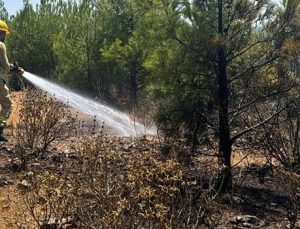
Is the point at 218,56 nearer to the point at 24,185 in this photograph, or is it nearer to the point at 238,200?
the point at 238,200

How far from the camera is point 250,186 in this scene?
7.46 metres

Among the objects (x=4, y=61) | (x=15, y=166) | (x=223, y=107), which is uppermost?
(x=4, y=61)

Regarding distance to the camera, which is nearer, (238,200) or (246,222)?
(246,222)

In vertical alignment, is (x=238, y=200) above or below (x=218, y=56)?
below

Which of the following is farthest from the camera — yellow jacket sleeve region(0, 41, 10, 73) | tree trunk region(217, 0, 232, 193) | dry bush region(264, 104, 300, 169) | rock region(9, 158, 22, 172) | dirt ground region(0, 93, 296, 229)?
yellow jacket sleeve region(0, 41, 10, 73)

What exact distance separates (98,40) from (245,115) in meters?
19.2

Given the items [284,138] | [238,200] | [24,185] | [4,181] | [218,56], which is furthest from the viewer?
[284,138]

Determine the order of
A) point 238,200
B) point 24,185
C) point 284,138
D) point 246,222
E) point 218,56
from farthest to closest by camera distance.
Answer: point 284,138, point 218,56, point 238,200, point 24,185, point 246,222

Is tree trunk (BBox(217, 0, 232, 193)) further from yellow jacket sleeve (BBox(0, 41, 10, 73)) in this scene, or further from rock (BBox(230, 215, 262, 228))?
yellow jacket sleeve (BBox(0, 41, 10, 73))

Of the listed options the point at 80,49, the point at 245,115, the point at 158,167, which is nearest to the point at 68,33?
the point at 80,49

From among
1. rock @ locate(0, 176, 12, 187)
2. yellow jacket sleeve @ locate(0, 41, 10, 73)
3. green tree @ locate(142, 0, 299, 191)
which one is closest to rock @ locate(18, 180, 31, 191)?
rock @ locate(0, 176, 12, 187)

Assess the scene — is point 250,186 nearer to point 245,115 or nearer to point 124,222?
point 245,115

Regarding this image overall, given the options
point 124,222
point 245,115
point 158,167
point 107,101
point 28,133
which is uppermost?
point 107,101

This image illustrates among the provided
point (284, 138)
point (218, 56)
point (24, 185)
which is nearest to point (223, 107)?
point (218, 56)
